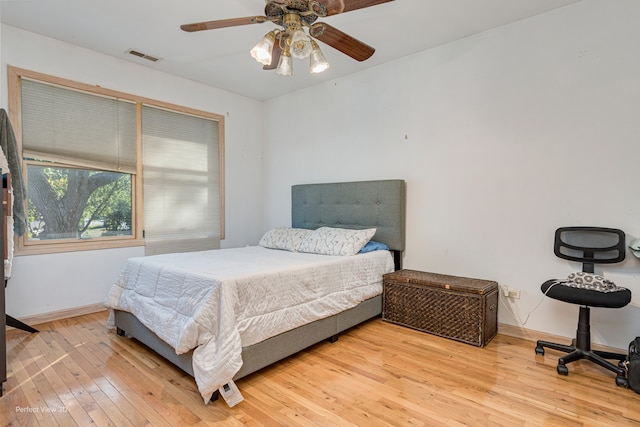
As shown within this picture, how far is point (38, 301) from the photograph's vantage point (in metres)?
3.07

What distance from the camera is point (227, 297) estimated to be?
1.92 m

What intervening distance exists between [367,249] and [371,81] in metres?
1.85

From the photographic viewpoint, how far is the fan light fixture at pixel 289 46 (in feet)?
5.94

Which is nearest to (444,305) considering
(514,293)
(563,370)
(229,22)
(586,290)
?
(514,293)

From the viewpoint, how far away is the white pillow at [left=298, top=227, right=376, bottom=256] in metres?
3.15

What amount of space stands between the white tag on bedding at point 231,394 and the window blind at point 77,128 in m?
2.68

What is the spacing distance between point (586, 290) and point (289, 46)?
2.38m

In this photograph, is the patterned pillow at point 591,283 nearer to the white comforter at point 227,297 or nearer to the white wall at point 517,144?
the white wall at point 517,144

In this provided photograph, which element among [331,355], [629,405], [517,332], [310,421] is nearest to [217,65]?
[331,355]

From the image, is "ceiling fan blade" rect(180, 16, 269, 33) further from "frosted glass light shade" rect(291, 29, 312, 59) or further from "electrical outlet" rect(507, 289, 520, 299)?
"electrical outlet" rect(507, 289, 520, 299)

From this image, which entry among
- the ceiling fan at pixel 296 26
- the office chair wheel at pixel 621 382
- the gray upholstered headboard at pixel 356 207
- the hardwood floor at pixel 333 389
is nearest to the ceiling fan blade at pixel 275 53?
the ceiling fan at pixel 296 26

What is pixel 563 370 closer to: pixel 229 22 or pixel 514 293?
pixel 514 293

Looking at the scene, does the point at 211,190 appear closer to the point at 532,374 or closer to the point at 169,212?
the point at 169,212

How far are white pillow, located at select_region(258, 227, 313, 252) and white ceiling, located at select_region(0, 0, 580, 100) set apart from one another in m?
1.82
